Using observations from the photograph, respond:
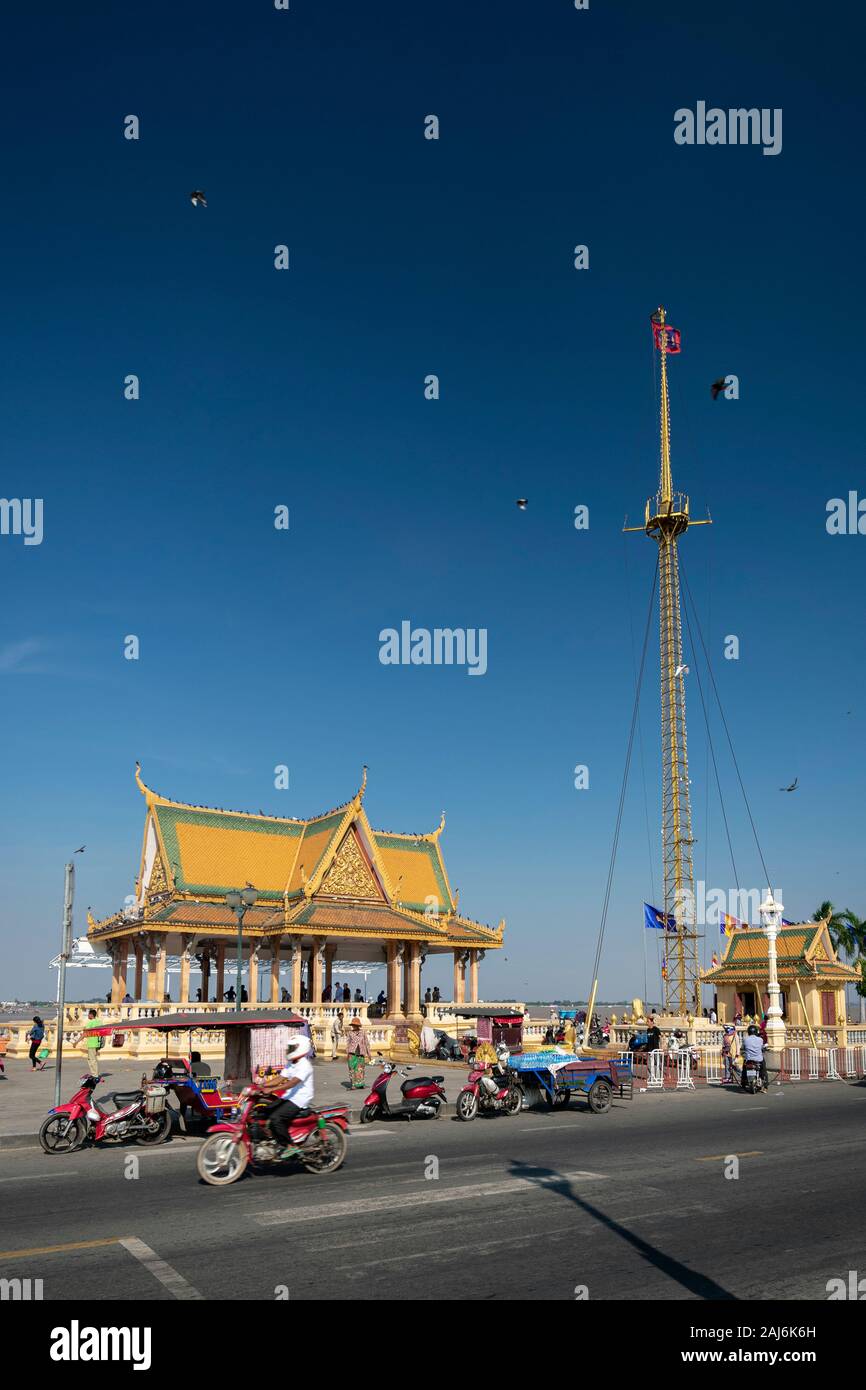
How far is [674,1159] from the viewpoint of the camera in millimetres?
14992

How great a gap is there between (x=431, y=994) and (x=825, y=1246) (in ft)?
142

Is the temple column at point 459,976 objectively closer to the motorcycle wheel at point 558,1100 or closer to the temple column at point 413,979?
the temple column at point 413,979

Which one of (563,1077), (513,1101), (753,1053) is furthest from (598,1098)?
(753,1053)

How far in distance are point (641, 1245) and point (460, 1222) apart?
188 centimetres

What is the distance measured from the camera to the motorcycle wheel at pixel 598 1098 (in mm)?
21891

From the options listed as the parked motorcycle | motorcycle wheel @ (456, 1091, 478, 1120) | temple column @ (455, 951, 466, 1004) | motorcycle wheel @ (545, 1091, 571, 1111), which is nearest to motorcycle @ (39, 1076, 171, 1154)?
motorcycle wheel @ (456, 1091, 478, 1120)

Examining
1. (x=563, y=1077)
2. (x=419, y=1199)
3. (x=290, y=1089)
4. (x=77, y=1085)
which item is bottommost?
(x=77, y=1085)

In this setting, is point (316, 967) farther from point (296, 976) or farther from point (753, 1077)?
point (753, 1077)

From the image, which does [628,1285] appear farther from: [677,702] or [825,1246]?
[677,702]

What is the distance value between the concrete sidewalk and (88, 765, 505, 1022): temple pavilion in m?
8.87

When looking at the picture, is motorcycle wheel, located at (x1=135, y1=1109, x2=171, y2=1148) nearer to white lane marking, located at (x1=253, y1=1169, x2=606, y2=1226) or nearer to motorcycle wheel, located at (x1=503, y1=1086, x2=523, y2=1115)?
white lane marking, located at (x1=253, y1=1169, x2=606, y2=1226)

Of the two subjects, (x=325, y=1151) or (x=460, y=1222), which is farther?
(x=325, y=1151)

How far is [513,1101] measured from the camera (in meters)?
21.4
